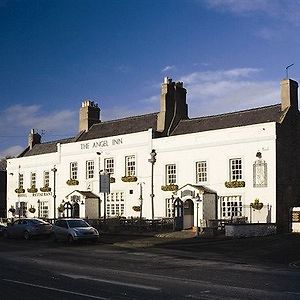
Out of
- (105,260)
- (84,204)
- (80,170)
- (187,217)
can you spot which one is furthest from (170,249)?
(80,170)

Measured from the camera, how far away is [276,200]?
34062mm

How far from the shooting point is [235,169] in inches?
1431

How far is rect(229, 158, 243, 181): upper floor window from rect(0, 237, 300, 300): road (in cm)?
1298

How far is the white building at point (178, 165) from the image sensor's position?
115 ft

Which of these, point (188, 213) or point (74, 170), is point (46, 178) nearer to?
point (74, 170)

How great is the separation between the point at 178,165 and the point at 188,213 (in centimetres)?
384

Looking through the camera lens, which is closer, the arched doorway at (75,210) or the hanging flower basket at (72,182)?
the arched doorway at (75,210)

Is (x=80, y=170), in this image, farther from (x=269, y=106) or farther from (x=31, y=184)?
(x=269, y=106)

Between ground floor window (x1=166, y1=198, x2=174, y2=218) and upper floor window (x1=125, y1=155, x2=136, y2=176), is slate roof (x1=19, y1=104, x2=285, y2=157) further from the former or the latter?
ground floor window (x1=166, y1=198, x2=174, y2=218)

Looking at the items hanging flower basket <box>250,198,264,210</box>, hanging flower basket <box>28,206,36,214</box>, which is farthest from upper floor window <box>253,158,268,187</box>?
hanging flower basket <box>28,206,36,214</box>

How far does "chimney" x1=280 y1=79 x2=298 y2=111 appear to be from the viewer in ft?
120

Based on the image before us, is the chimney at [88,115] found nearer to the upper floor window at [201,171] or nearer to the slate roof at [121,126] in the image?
the slate roof at [121,126]

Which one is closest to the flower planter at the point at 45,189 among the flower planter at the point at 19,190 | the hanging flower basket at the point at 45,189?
the hanging flower basket at the point at 45,189

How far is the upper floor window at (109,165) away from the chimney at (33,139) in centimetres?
1752
